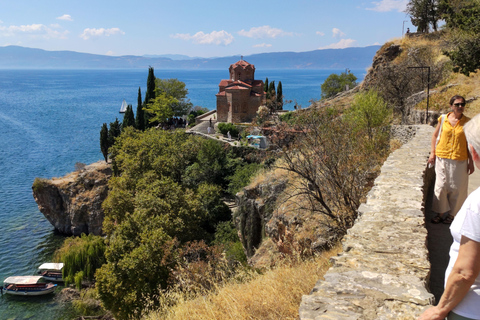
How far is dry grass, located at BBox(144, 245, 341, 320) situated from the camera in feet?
15.7

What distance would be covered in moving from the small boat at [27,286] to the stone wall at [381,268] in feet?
73.9

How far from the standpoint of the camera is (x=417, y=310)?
2791mm

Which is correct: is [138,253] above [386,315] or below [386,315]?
below

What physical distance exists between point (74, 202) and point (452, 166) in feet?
104

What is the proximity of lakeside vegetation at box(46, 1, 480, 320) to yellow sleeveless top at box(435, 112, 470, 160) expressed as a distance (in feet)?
7.71

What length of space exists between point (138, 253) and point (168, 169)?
11.4m

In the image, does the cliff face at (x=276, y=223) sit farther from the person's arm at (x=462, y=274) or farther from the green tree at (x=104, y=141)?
the green tree at (x=104, y=141)

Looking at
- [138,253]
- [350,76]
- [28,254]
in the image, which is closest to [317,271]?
[138,253]

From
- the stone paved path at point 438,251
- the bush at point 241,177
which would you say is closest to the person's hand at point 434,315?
the stone paved path at point 438,251

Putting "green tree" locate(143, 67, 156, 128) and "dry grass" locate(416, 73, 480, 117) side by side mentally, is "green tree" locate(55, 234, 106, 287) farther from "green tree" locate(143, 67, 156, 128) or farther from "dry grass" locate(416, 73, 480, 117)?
"green tree" locate(143, 67, 156, 128)

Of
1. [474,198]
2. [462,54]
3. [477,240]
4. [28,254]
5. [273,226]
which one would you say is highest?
[462,54]

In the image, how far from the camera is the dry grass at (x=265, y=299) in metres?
4.78

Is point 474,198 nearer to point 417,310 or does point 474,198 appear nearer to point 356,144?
point 417,310

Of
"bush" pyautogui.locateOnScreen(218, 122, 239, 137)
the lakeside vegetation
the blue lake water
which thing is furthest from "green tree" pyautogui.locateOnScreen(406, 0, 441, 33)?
"bush" pyautogui.locateOnScreen(218, 122, 239, 137)
